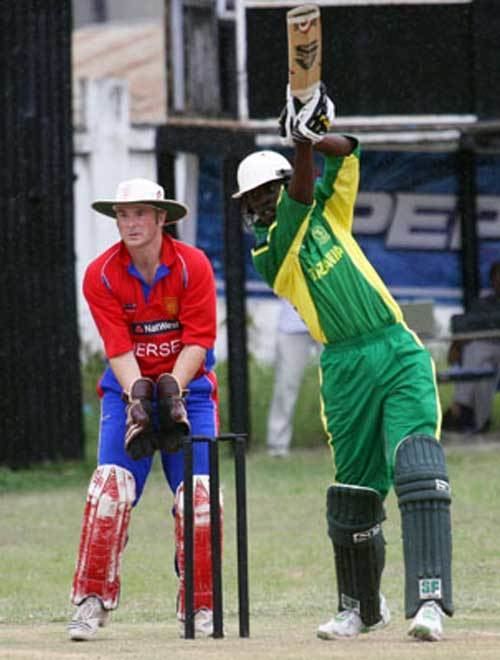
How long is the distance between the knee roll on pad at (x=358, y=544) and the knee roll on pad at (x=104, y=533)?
90cm

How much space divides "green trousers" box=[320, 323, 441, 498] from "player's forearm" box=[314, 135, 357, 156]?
731mm

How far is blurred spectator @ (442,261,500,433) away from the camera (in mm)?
20375

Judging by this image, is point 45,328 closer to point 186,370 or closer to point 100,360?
point 100,360

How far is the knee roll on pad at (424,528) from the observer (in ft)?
28.5

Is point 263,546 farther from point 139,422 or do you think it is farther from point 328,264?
point 328,264

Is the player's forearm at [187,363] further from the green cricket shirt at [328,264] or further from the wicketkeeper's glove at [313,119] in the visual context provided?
the wicketkeeper's glove at [313,119]

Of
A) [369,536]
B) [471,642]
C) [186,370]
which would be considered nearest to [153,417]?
[186,370]

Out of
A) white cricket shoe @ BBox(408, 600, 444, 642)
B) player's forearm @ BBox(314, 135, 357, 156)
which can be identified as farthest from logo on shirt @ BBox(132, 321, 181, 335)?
white cricket shoe @ BBox(408, 600, 444, 642)

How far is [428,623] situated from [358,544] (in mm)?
757

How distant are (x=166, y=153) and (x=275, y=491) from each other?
15.0 ft

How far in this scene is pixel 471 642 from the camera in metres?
8.73

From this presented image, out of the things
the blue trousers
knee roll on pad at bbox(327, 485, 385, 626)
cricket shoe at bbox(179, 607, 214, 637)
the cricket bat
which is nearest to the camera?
the cricket bat

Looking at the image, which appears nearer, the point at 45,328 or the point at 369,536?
the point at 369,536

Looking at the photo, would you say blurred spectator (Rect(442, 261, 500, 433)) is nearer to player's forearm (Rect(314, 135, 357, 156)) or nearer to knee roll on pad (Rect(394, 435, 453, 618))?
player's forearm (Rect(314, 135, 357, 156))
